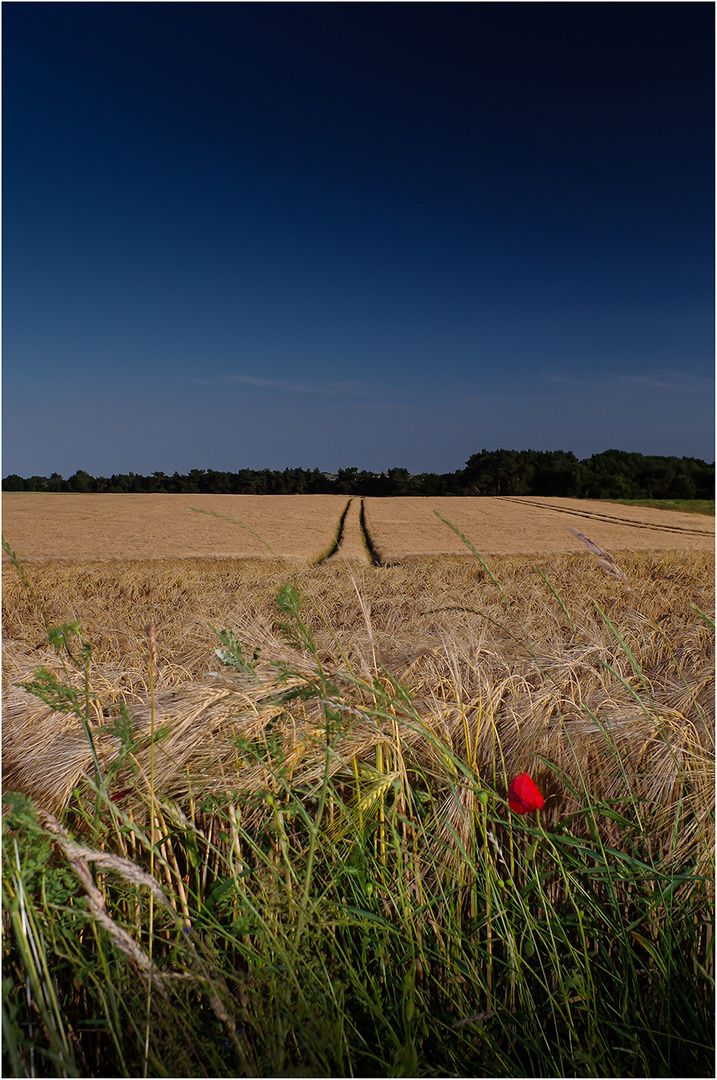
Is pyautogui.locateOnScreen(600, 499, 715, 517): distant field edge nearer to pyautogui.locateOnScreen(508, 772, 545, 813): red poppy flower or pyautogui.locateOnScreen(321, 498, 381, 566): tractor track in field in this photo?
pyautogui.locateOnScreen(321, 498, 381, 566): tractor track in field

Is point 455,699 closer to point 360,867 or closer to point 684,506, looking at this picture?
point 360,867

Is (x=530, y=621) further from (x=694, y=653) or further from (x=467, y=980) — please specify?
(x=467, y=980)

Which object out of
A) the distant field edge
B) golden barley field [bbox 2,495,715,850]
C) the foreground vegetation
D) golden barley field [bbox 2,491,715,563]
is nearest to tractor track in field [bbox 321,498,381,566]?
golden barley field [bbox 2,491,715,563]

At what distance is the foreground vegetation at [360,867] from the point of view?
4.44 ft

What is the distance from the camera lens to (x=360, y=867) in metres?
1.81

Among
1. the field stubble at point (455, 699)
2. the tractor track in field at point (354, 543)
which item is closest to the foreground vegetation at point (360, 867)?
the field stubble at point (455, 699)

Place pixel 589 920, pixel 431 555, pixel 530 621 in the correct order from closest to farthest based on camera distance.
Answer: pixel 589 920 → pixel 530 621 → pixel 431 555

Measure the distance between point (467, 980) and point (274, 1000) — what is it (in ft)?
2.61

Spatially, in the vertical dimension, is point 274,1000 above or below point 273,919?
below

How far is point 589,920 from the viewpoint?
1.77m

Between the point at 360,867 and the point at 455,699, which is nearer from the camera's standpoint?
the point at 360,867

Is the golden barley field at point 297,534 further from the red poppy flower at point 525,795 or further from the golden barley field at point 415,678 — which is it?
the red poppy flower at point 525,795

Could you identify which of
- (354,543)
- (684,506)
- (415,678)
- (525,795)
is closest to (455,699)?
(415,678)

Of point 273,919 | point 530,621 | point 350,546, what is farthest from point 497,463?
point 273,919
